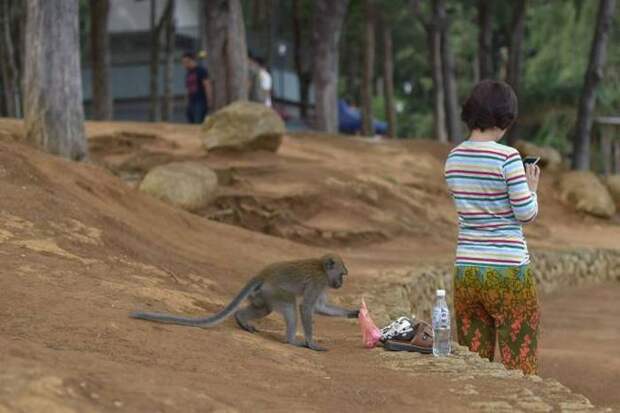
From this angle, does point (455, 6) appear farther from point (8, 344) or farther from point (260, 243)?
point (8, 344)

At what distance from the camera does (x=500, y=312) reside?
20.0ft

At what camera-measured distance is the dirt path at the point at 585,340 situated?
948cm

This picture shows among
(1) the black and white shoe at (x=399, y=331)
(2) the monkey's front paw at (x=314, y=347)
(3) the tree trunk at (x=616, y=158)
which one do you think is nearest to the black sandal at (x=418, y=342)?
(1) the black and white shoe at (x=399, y=331)

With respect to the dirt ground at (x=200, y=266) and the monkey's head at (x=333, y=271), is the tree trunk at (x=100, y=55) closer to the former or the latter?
the dirt ground at (x=200, y=266)

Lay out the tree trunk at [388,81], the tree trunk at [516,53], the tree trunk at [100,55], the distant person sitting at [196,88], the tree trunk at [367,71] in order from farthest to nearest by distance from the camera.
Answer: the tree trunk at [388,81], the tree trunk at [367,71], the tree trunk at [516,53], the tree trunk at [100,55], the distant person sitting at [196,88]

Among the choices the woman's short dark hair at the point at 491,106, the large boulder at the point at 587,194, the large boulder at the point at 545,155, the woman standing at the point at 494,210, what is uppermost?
the woman's short dark hair at the point at 491,106

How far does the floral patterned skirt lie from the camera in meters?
6.00

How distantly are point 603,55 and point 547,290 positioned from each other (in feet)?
30.3

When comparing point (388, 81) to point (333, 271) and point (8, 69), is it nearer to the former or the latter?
point (8, 69)

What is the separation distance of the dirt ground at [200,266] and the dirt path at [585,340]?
48mm

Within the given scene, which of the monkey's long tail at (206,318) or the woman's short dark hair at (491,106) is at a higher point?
the woman's short dark hair at (491,106)

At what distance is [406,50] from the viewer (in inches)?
1988

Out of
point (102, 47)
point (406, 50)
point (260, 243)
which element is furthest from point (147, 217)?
point (406, 50)

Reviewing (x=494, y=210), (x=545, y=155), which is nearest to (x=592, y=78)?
(x=545, y=155)
